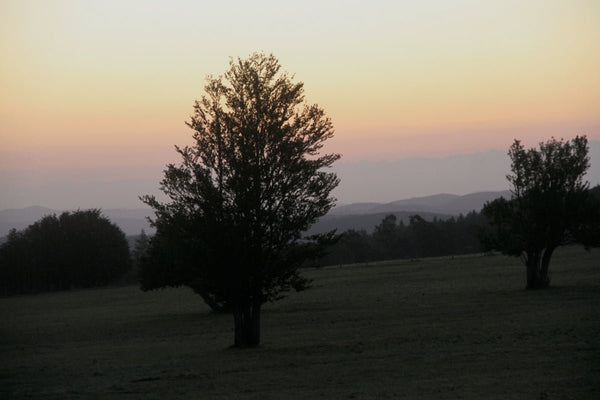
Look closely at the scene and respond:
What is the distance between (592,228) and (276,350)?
2945cm

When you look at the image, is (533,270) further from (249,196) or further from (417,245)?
(417,245)

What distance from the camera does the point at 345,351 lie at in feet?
78.5

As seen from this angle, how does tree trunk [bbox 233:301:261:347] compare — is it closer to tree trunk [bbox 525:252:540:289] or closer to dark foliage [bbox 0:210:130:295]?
tree trunk [bbox 525:252:540:289]

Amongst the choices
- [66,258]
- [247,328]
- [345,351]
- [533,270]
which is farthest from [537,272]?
[66,258]

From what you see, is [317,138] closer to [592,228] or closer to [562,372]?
[562,372]

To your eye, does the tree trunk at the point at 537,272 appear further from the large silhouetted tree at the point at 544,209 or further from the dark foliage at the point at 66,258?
the dark foliage at the point at 66,258

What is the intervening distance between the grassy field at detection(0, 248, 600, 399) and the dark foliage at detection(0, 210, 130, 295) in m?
60.4

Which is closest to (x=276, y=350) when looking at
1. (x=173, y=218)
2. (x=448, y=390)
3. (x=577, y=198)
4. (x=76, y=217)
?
(x=173, y=218)

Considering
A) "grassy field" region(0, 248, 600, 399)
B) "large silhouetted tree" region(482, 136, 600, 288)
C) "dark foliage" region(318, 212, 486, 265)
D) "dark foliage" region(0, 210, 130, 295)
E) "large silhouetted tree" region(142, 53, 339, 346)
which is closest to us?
"grassy field" region(0, 248, 600, 399)

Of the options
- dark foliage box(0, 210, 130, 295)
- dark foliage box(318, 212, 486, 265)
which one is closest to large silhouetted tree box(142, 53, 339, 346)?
dark foliage box(0, 210, 130, 295)

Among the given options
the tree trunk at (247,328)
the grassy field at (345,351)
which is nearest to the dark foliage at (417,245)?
the grassy field at (345,351)

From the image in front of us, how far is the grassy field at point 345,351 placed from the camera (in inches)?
659

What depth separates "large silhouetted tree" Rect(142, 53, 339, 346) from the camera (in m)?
26.0

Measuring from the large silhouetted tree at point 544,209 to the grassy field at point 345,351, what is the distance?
2.92 meters
